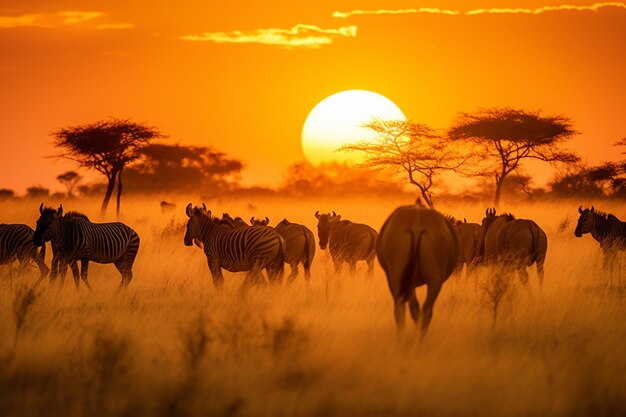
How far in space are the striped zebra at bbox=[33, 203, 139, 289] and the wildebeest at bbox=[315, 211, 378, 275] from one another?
3179 mm

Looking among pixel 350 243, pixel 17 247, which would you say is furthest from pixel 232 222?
pixel 17 247

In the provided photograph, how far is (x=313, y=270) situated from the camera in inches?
620

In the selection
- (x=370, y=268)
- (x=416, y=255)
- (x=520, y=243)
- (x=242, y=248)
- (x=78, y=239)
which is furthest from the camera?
(x=370, y=268)

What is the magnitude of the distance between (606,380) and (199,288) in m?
6.55

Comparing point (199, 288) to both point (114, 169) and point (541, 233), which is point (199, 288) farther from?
point (114, 169)

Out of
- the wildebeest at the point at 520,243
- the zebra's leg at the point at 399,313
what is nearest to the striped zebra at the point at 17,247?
the wildebeest at the point at 520,243

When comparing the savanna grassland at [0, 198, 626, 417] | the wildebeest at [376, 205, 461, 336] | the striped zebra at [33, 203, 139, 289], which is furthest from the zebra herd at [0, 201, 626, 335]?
the wildebeest at [376, 205, 461, 336]

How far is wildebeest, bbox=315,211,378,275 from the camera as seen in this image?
15.2 m

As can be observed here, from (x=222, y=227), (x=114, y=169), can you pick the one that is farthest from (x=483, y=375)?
(x=114, y=169)

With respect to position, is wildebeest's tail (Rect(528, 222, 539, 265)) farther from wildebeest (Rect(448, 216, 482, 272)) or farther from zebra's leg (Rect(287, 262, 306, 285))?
zebra's leg (Rect(287, 262, 306, 285))

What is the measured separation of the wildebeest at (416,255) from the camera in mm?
9195

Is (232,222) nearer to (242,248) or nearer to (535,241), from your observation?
(242,248)

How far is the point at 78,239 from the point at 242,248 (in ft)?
7.60

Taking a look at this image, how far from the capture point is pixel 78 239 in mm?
13398
